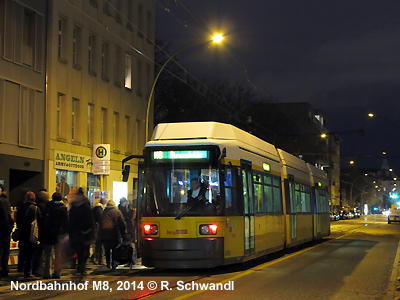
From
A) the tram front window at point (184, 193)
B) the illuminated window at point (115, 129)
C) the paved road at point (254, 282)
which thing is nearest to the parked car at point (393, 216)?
the illuminated window at point (115, 129)

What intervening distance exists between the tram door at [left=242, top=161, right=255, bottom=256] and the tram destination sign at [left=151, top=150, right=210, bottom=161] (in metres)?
1.59

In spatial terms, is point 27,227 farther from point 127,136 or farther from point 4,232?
point 127,136

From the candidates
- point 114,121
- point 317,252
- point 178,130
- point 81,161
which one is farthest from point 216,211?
point 114,121

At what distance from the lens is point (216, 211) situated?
14594 mm

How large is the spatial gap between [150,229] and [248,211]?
272cm

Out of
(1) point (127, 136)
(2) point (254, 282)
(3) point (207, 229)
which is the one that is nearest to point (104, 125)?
(1) point (127, 136)

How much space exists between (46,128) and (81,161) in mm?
→ 3618

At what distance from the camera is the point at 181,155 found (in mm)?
14828

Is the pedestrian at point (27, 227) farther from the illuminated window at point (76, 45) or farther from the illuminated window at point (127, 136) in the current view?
the illuminated window at point (127, 136)

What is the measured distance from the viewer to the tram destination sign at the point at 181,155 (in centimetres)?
1472

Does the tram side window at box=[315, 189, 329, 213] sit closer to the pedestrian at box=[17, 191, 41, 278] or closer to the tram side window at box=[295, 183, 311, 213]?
the tram side window at box=[295, 183, 311, 213]

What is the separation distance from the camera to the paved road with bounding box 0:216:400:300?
11.4 m

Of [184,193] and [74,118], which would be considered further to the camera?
[74,118]

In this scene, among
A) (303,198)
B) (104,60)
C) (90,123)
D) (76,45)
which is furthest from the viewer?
(104,60)
